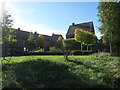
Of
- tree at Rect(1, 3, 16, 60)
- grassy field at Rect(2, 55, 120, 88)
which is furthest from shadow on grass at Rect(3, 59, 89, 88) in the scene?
tree at Rect(1, 3, 16, 60)

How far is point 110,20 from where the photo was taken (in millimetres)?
14375

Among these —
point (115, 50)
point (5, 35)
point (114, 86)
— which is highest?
point (5, 35)

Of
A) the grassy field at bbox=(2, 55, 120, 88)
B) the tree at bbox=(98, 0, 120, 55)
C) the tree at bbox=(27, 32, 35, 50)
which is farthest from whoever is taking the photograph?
the tree at bbox=(27, 32, 35, 50)

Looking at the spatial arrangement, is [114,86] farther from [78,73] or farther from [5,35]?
[5,35]

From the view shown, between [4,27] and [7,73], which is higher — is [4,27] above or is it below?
above

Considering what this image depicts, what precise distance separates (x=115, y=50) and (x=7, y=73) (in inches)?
494

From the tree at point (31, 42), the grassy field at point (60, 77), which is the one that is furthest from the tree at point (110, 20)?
the tree at point (31, 42)

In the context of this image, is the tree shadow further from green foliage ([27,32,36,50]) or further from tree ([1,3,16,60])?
green foliage ([27,32,36,50])

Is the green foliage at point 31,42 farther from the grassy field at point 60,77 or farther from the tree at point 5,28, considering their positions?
the grassy field at point 60,77

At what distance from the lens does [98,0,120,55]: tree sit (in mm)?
14250

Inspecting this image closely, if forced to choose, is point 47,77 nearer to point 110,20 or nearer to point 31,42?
point 110,20

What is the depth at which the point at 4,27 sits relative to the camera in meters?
11.1

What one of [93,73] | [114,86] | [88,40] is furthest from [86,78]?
[88,40]

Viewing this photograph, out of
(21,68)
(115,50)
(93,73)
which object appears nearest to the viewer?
(93,73)
